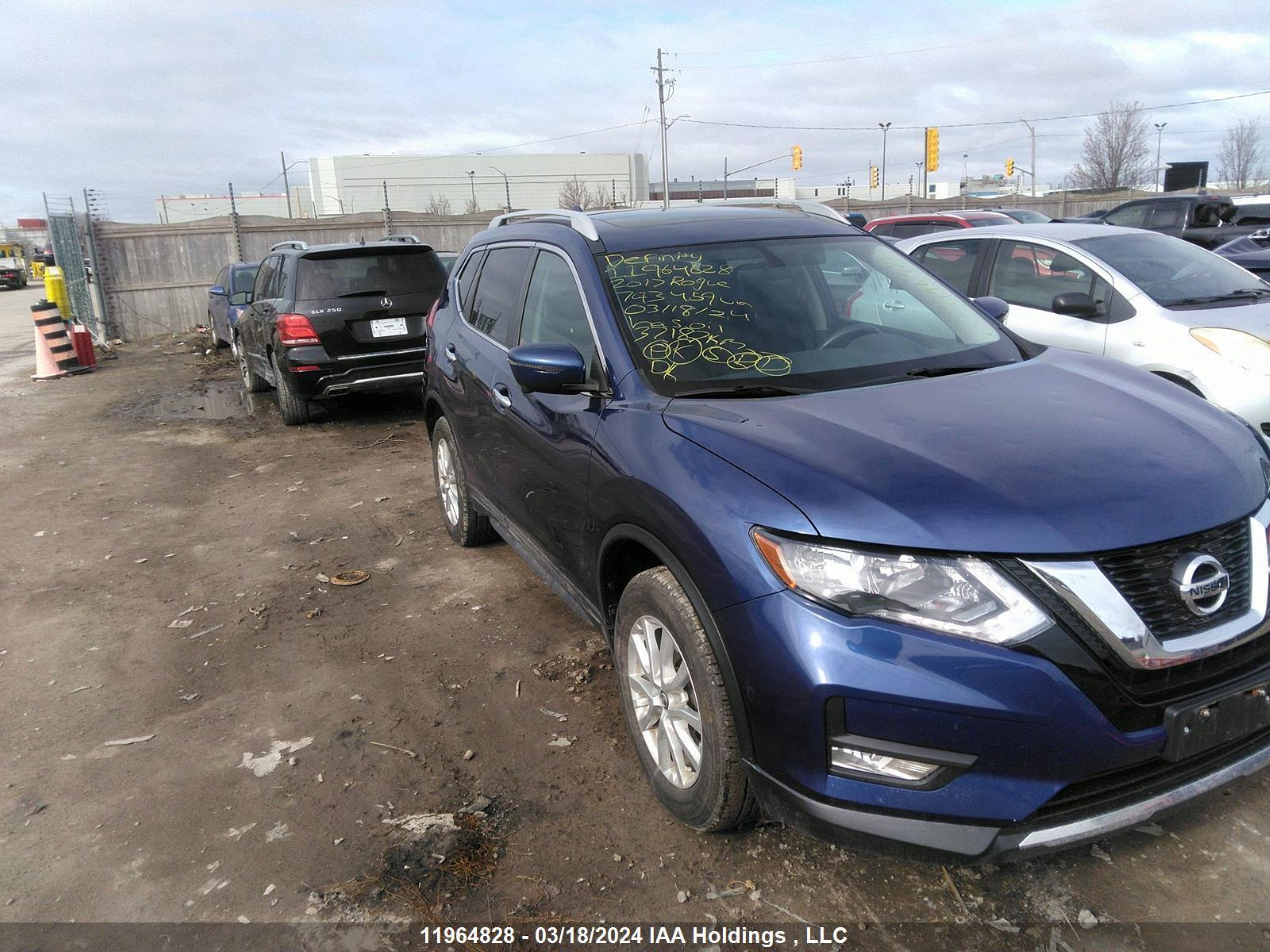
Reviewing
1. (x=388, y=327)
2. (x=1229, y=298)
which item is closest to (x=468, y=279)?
(x=388, y=327)

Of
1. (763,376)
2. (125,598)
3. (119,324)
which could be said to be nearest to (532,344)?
(763,376)

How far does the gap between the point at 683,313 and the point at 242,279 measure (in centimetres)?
1367

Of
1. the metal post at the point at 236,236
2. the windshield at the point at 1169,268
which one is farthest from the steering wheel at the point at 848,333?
the metal post at the point at 236,236

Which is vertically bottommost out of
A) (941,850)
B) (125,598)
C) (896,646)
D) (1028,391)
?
(125,598)

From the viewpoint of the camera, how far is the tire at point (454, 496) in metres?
5.16

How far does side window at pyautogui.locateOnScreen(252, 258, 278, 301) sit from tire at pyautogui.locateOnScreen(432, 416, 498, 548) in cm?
557

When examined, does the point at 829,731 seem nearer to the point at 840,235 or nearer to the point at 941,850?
the point at 941,850

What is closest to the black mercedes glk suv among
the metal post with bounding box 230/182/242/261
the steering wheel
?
the steering wheel

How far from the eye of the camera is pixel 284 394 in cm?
962

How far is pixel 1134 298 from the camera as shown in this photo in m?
6.21

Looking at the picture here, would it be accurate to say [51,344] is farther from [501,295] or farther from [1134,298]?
[1134,298]

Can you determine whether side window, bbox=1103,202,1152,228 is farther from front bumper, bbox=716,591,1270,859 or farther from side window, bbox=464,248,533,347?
front bumper, bbox=716,591,1270,859

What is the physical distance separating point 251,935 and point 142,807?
3.03 ft

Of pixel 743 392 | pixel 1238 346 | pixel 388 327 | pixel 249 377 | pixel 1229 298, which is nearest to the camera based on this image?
pixel 743 392
